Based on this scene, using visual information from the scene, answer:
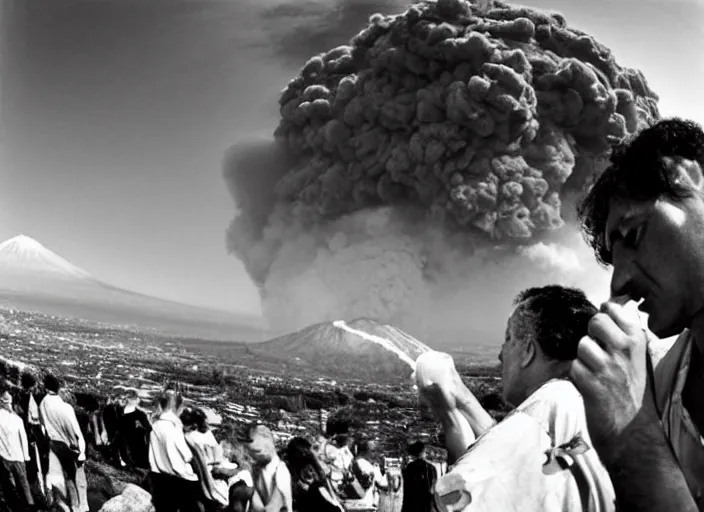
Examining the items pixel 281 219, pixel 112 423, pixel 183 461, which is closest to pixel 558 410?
pixel 183 461

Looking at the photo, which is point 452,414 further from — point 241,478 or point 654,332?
point 241,478

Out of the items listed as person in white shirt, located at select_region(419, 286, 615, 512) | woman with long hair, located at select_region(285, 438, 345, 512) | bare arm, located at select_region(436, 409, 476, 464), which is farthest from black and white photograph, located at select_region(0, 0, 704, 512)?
person in white shirt, located at select_region(419, 286, 615, 512)

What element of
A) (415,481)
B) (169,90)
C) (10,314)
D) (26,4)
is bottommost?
(415,481)

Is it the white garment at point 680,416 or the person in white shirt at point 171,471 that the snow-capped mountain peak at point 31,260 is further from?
the white garment at point 680,416

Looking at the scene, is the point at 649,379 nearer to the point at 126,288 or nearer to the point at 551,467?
the point at 551,467

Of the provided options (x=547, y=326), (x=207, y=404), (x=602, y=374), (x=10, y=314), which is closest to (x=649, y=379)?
(x=602, y=374)
